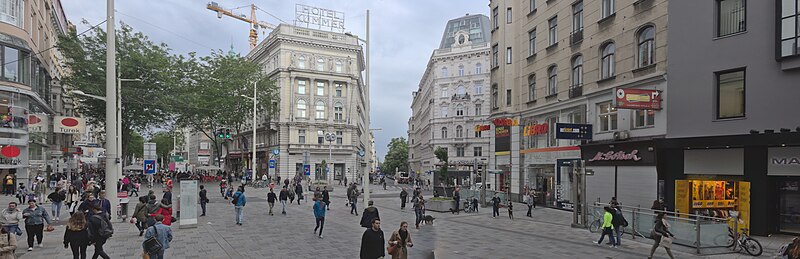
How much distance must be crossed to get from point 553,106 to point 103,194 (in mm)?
23372

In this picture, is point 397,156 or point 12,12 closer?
point 12,12

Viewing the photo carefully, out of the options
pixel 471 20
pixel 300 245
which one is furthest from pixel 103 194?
pixel 471 20

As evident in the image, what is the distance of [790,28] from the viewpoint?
611 inches

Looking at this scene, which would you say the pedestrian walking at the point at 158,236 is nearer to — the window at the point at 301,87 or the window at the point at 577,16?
the window at the point at 577,16

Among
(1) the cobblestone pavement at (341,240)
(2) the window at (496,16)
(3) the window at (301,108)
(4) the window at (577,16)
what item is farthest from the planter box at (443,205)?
(3) the window at (301,108)

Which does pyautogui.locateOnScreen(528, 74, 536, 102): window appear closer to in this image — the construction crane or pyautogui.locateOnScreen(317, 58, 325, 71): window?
pyautogui.locateOnScreen(317, 58, 325, 71): window

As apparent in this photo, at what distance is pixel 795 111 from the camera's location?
15461mm

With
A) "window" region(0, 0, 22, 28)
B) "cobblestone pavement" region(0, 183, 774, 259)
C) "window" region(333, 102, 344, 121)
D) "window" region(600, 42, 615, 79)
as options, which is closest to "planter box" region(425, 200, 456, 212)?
"cobblestone pavement" region(0, 183, 774, 259)

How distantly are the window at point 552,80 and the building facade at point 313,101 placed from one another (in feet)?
125

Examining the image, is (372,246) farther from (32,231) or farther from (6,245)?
(32,231)

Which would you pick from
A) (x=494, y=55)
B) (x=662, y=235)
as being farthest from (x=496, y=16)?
(x=662, y=235)

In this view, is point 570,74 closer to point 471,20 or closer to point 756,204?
point 756,204

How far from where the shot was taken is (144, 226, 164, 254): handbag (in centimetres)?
919

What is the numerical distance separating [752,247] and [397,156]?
110876 mm
